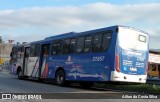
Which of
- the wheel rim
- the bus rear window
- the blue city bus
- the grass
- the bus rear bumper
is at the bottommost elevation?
the grass

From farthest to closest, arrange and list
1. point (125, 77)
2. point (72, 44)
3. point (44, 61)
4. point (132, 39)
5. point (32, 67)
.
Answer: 1. point (32, 67)
2. point (44, 61)
3. point (72, 44)
4. point (132, 39)
5. point (125, 77)

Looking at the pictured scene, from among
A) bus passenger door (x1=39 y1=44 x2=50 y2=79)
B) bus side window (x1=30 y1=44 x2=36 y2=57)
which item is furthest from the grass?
bus side window (x1=30 y1=44 x2=36 y2=57)

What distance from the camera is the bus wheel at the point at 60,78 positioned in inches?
894

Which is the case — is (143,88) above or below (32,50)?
below

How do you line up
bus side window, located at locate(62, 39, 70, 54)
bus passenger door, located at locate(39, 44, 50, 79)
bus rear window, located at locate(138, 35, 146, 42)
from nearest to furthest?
1. bus rear window, located at locate(138, 35, 146, 42)
2. bus side window, located at locate(62, 39, 70, 54)
3. bus passenger door, located at locate(39, 44, 50, 79)

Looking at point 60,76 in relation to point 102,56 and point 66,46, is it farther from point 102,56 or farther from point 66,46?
point 102,56

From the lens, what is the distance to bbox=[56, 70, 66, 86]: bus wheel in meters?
22.7

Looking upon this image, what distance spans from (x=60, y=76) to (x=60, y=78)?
0.13 metres

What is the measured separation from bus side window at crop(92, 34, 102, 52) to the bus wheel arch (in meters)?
3.91

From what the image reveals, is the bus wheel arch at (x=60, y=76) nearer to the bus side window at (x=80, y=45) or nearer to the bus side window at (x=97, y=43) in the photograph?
the bus side window at (x=80, y=45)

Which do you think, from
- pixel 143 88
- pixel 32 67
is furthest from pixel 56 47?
pixel 143 88

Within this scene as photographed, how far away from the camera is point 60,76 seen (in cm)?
2320

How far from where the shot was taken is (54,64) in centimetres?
2391

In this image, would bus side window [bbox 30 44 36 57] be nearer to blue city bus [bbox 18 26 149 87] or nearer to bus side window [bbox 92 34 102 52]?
blue city bus [bbox 18 26 149 87]
